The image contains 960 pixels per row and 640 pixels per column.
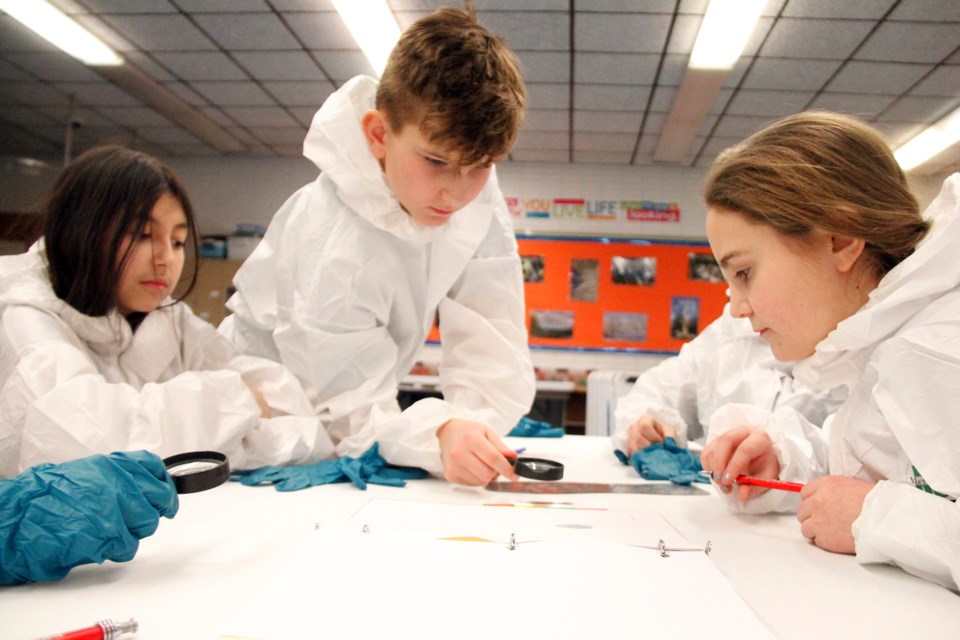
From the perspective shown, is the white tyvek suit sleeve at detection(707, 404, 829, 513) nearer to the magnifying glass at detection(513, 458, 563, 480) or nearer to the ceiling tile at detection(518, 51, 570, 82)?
the magnifying glass at detection(513, 458, 563, 480)

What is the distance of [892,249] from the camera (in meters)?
0.77

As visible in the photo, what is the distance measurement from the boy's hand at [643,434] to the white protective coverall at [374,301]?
216mm

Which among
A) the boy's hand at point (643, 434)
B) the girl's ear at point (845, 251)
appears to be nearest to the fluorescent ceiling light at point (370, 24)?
the boy's hand at point (643, 434)

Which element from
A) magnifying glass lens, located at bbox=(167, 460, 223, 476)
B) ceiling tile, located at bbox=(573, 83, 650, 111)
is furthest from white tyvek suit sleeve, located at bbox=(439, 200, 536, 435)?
ceiling tile, located at bbox=(573, 83, 650, 111)

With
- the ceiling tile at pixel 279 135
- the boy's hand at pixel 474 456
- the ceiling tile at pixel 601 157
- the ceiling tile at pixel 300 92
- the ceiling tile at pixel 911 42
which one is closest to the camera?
the boy's hand at pixel 474 456

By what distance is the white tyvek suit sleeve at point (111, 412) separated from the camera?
740mm

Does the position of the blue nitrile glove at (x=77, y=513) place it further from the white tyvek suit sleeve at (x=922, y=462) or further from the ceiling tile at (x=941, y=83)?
the ceiling tile at (x=941, y=83)

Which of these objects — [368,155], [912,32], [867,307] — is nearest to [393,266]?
[368,155]

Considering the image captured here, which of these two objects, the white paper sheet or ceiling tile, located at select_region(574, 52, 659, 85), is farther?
ceiling tile, located at select_region(574, 52, 659, 85)

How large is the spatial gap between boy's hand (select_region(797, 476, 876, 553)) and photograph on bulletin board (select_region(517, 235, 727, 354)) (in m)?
4.45

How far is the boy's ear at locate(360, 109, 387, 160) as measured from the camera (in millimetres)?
1088

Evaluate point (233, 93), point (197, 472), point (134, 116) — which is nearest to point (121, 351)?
point (197, 472)

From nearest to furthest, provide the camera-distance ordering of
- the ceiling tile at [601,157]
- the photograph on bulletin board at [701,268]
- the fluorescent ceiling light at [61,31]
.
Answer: the fluorescent ceiling light at [61,31]
the ceiling tile at [601,157]
the photograph on bulletin board at [701,268]

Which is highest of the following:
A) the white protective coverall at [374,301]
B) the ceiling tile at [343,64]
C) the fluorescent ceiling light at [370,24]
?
the ceiling tile at [343,64]
